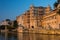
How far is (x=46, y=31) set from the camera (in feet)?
201

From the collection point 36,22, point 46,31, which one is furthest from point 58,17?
point 36,22

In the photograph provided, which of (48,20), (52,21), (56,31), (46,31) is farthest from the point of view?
(48,20)

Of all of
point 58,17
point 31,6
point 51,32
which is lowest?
point 51,32

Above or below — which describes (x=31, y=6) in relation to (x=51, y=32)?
above

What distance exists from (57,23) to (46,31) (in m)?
8.70

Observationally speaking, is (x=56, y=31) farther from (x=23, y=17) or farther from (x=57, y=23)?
(x=23, y=17)

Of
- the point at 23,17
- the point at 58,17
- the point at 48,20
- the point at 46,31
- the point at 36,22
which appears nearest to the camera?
the point at 46,31

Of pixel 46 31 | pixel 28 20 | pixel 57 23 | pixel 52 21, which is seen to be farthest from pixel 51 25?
pixel 28 20

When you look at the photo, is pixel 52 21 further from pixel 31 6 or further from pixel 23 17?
pixel 23 17

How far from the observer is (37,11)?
4050 inches

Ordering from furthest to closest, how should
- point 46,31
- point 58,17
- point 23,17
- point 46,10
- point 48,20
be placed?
point 23,17 → point 46,10 → point 48,20 → point 58,17 → point 46,31

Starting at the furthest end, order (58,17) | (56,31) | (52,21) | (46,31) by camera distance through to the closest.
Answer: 1. (52,21)
2. (58,17)
3. (46,31)
4. (56,31)

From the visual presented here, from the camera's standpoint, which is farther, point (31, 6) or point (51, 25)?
point (31, 6)

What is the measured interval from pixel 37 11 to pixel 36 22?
9.49 metres
